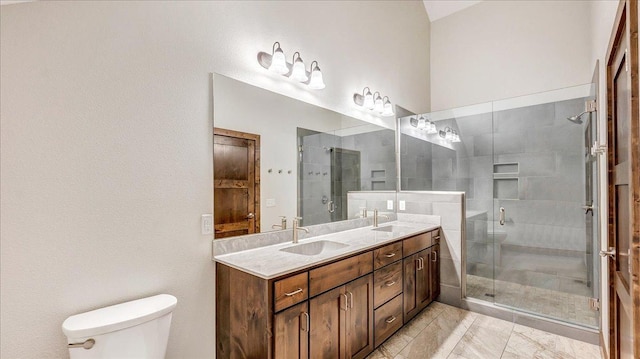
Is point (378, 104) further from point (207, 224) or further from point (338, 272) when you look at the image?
point (207, 224)

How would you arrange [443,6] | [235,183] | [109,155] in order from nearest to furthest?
[109,155] < [235,183] < [443,6]

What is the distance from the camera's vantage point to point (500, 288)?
3.11 m

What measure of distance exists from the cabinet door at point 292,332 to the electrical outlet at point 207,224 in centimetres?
67

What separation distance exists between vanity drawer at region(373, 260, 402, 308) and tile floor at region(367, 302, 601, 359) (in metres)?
0.38

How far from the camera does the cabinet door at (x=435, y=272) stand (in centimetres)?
297

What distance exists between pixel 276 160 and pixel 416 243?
149 centimetres

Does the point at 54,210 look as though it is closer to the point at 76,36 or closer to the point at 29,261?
the point at 29,261

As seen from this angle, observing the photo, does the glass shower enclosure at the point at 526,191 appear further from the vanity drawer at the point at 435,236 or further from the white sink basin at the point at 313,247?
the white sink basin at the point at 313,247

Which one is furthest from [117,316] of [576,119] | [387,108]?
[576,119]

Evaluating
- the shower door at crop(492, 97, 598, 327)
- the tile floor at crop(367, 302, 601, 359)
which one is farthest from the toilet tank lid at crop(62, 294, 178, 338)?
the shower door at crop(492, 97, 598, 327)

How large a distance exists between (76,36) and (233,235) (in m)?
1.30

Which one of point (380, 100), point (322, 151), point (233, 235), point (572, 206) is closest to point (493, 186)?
point (572, 206)

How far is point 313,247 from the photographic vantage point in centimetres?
226

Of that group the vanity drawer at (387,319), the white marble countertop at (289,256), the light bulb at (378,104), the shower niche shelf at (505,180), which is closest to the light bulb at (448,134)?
the shower niche shelf at (505,180)
